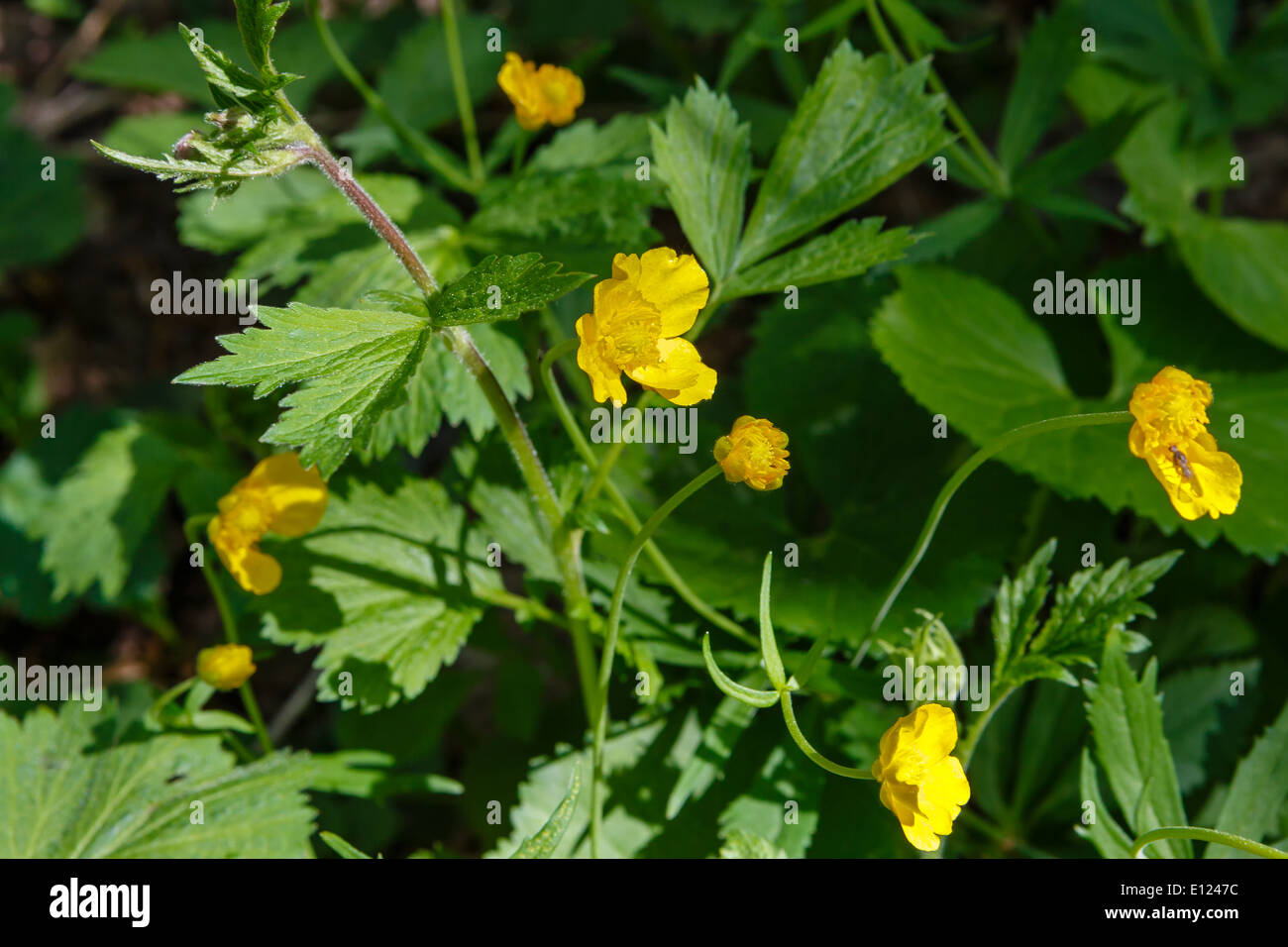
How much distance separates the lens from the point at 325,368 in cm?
123

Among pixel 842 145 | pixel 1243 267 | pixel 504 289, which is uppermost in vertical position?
pixel 842 145

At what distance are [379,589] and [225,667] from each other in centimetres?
27

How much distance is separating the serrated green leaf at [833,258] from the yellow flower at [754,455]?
346mm

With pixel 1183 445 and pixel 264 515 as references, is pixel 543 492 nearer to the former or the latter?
pixel 264 515

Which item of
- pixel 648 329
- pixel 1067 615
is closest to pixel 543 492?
pixel 648 329

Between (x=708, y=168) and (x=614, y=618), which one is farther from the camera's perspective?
(x=708, y=168)

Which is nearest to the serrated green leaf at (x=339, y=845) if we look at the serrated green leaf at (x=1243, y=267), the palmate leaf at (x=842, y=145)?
the palmate leaf at (x=842, y=145)

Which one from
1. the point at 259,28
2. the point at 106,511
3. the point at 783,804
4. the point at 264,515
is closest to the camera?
the point at 259,28

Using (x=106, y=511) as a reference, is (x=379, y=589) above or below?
below

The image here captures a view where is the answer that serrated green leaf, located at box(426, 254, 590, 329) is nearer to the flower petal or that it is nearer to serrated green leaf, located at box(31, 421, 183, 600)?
the flower petal

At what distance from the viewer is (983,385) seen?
78.4 inches
